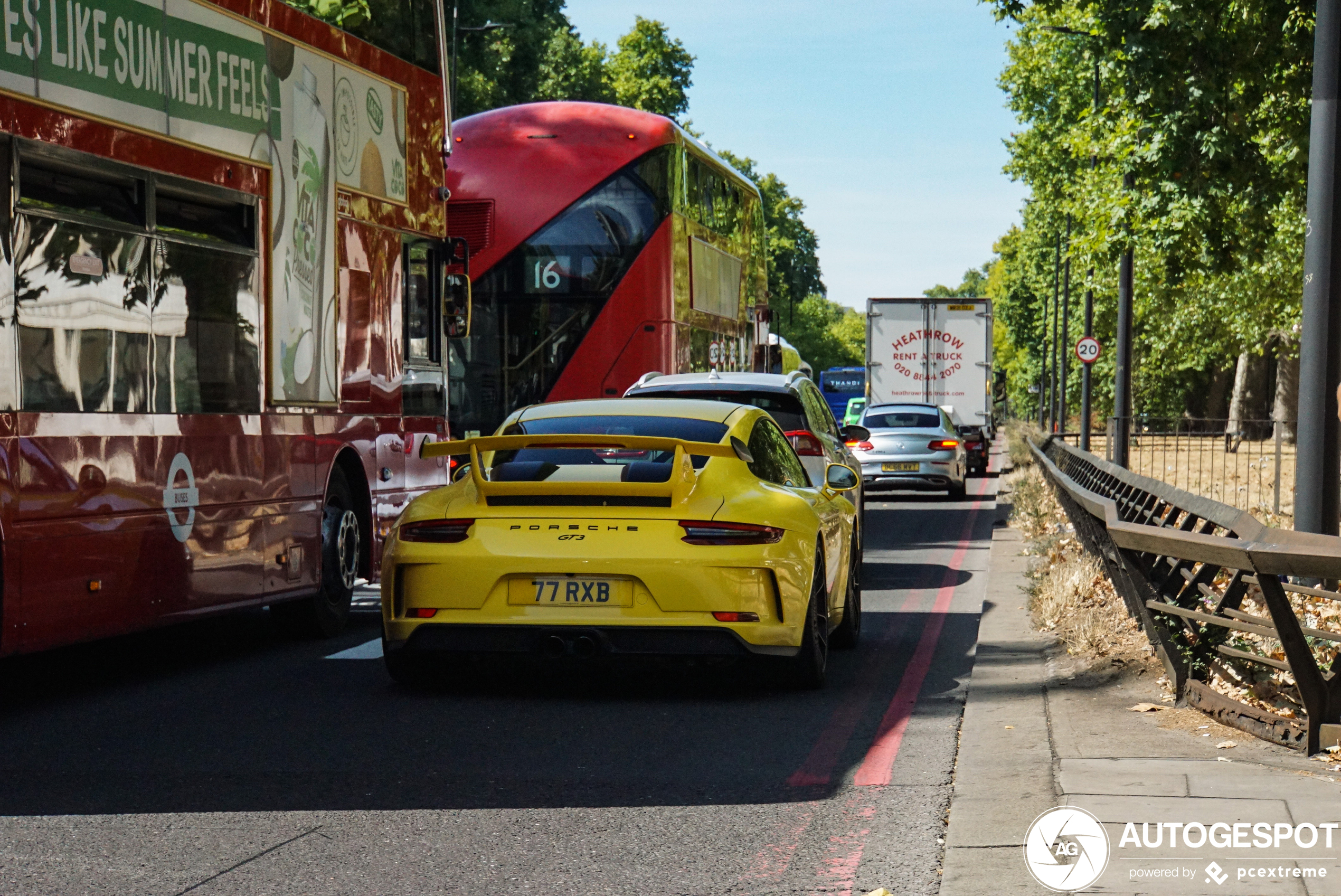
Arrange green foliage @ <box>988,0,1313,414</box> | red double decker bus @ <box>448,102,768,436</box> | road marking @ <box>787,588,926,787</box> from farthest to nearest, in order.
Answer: green foliage @ <box>988,0,1313,414</box>, red double decker bus @ <box>448,102,768,436</box>, road marking @ <box>787,588,926,787</box>

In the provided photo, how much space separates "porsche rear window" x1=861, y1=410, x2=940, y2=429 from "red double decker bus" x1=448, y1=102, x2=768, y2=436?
11.5m

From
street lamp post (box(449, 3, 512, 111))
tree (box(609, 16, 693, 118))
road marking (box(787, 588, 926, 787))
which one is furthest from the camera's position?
tree (box(609, 16, 693, 118))

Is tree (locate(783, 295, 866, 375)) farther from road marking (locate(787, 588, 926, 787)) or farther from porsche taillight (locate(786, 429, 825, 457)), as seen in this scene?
road marking (locate(787, 588, 926, 787))

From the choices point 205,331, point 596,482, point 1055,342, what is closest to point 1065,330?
point 1055,342

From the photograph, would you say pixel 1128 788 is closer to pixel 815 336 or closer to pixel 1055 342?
pixel 1055 342

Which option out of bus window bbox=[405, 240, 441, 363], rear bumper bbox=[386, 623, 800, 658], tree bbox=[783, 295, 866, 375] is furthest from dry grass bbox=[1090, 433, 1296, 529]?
tree bbox=[783, 295, 866, 375]

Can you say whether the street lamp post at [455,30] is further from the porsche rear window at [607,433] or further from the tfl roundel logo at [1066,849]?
the tfl roundel logo at [1066,849]

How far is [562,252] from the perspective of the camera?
17.6 meters

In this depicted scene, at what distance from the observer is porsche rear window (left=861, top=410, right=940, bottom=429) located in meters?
29.6

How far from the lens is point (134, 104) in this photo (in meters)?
8.80

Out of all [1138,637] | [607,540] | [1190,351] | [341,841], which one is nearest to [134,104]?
[607,540]

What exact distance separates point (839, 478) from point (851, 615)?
3.50 ft

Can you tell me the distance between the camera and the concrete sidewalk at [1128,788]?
4.71 m

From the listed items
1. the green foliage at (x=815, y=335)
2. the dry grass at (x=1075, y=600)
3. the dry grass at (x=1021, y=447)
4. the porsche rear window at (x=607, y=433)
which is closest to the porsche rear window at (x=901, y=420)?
Result: the dry grass at (x=1021, y=447)
